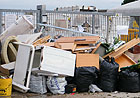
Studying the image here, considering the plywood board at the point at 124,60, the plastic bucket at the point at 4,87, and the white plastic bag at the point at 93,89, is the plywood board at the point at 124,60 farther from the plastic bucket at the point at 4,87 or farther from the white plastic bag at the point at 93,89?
the plastic bucket at the point at 4,87

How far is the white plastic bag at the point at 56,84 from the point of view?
A: 604cm

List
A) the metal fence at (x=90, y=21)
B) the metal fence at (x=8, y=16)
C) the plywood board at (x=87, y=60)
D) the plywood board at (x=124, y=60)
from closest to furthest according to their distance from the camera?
the plywood board at (x=87, y=60) → the plywood board at (x=124, y=60) → the metal fence at (x=8, y=16) → the metal fence at (x=90, y=21)

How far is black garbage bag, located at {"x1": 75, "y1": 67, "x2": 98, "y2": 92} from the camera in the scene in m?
6.24

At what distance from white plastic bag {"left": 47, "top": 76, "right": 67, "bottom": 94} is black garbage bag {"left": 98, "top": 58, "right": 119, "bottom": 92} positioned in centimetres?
101

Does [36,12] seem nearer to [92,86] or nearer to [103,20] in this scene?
[103,20]

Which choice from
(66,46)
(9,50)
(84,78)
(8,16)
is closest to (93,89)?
(84,78)

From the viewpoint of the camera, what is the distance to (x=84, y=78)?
624 cm

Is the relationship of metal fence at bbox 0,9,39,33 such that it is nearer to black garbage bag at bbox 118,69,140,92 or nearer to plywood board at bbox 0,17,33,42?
plywood board at bbox 0,17,33,42

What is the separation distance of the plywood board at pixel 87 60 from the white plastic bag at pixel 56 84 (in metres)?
0.76

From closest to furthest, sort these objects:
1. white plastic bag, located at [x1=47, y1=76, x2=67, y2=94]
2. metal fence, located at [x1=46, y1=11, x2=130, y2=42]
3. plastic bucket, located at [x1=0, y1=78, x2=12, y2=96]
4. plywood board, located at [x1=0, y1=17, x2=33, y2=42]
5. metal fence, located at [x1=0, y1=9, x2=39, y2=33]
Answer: plastic bucket, located at [x1=0, y1=78, x2=12, y2=96] → white plastic bag, located at [x1=47, y1=76, x2=67, y2=94] → plywood board, located at [x1=0, y1=17, x2=33, y2=42] → metal fence, located at [x1=0, y1=9, x2=39, y2=33] → metal fence, located at [x1=46, y1=11, x2=130, y2=42]

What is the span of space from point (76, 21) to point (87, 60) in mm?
2891

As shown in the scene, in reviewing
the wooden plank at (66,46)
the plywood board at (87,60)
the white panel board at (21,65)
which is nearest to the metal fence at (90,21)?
the wooden plank at (66,46)

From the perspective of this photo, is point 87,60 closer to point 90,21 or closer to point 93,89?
point 93,89

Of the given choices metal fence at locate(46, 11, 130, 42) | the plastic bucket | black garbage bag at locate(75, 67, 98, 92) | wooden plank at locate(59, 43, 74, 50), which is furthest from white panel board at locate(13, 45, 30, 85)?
metal fence at locate(46, 11, 130, 42)
